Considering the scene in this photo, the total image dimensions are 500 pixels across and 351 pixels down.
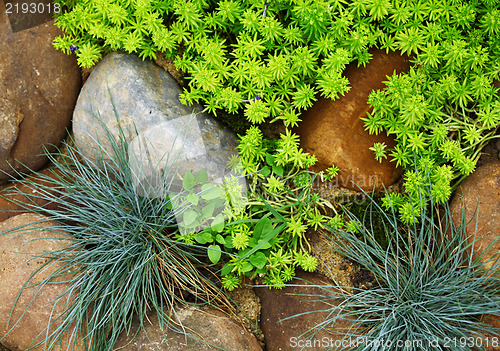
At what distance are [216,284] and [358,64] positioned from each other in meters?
2.27

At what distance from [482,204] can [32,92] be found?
13.2ft

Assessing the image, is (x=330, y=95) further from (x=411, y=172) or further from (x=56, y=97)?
(x=56, y=97)

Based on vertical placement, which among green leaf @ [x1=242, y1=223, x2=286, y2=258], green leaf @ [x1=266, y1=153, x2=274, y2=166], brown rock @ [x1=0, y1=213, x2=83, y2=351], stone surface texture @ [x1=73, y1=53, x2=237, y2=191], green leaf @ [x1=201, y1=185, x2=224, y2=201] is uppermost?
stone surface texture @ [x1=73, y1=53, x2=237, y2=191]

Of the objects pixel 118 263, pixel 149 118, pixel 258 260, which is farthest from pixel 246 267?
pixel 149 118

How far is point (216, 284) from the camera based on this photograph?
337cm

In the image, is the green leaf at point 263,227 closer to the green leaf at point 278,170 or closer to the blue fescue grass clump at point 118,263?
the green leaf at point 278,170

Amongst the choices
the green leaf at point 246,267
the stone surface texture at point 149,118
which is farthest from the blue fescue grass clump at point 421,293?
the stone surface texture at point 149,118

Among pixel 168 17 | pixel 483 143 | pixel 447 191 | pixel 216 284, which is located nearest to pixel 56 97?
pixel 168 17

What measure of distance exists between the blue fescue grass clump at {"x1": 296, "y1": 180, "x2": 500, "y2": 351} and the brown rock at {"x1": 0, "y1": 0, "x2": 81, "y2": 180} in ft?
9.20

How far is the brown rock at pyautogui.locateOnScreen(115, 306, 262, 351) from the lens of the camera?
9.59 ft

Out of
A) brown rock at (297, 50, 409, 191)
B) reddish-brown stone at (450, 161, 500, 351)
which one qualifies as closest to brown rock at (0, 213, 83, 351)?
brown rock at (297, 50, 409, 191)

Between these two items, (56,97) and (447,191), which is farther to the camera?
(56,97)

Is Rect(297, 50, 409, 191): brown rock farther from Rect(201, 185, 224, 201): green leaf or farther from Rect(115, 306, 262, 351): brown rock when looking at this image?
Rect(115, 306, 262, 351): brown rock

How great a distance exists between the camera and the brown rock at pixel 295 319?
2.93 metres
